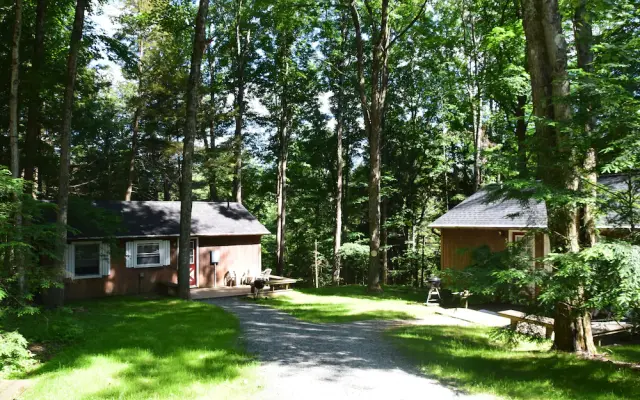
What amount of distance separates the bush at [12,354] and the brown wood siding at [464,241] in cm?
1209

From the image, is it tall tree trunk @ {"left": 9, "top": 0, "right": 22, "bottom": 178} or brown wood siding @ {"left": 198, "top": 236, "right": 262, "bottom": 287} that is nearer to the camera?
tall tree trunk @ {"left": 9, "top": 0, "right": 22, "bottom": 178}

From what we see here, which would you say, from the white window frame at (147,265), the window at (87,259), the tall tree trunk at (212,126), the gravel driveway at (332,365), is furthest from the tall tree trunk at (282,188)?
the gravel driveway at (332,365)

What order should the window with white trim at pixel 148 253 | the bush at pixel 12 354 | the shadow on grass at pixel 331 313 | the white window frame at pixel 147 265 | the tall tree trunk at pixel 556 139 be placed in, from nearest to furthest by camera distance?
the bush at pixel 12 354
the tall tree trunk at pixel 556 139
the shadow on grass at pixel 331 313
the window with white trim at pixel 148 253
the white window frame at pixel 147 265

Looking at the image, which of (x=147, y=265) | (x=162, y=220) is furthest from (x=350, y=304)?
(x=162, y=220)

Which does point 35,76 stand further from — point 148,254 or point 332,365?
point 332,365

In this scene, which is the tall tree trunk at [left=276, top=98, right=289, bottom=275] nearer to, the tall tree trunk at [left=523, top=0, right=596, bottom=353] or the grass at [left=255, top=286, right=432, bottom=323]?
the grass at [left=255, top=286, right=432, bottom=323]

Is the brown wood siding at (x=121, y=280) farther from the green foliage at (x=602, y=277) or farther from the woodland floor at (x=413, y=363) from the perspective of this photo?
the green foliage at (x=602, y=277)

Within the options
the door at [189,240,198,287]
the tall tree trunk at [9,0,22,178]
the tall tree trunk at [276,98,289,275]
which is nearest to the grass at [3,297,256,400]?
the tall tree trunk at [9,0,22,178]

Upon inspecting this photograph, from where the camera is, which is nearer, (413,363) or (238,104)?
(413,363)

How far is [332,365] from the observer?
263 inches

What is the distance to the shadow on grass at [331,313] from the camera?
1175 centimetres

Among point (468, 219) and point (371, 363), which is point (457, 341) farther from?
point (468, 219)

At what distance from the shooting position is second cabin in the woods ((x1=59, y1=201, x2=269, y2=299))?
15.1 m

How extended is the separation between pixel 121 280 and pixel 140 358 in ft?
35.4
